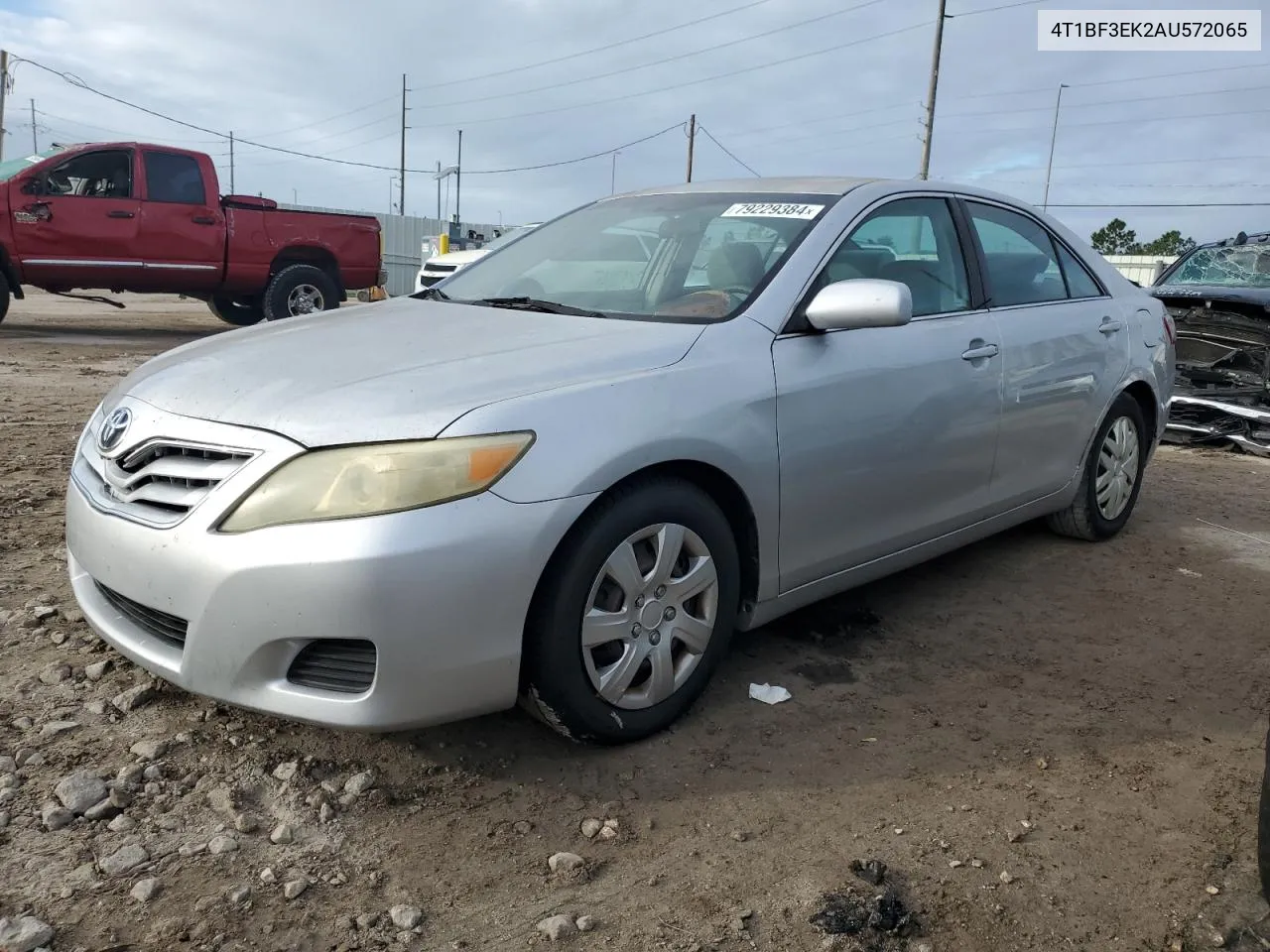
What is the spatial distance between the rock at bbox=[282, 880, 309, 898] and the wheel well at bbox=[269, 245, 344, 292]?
11176 millimetres

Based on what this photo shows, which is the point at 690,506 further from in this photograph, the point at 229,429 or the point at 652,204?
the point at 652,204

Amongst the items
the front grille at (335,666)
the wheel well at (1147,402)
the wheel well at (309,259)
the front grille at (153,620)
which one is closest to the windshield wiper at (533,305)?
the front grille at (335,666)

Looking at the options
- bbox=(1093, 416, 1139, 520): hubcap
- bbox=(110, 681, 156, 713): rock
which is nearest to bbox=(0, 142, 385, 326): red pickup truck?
bbox=(1093, 416, 1139, 520): hubcap

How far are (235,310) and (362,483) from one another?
12.6m

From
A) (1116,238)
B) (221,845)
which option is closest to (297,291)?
(221,845)

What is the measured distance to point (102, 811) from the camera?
2316 mm

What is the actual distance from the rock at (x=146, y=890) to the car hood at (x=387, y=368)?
961 mm

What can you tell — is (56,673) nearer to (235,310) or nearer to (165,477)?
(165,477)

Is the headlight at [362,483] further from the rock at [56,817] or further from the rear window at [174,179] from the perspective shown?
the rear window at [174,179]

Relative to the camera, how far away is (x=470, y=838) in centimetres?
234

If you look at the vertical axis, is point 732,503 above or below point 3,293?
below

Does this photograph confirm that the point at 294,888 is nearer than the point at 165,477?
Yes

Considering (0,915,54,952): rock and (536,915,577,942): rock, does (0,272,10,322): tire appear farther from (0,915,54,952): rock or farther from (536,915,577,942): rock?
(536,915,577,942): rock

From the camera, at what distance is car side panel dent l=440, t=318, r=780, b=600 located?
7.73ft
